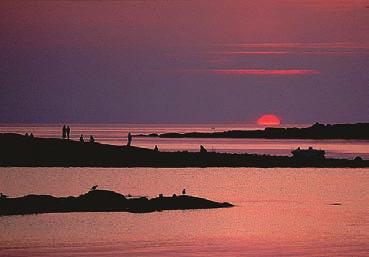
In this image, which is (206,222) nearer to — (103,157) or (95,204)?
(95,204)

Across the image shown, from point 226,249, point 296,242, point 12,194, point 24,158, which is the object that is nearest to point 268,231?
point 296,242

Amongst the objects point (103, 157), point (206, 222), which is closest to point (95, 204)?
point (206, 222)

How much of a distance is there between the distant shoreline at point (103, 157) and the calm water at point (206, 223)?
67.2 inches

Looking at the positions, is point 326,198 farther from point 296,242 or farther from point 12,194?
point 296,242

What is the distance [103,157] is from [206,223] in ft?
128

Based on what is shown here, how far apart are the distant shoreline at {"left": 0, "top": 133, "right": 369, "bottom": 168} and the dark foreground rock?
2952 centimetres

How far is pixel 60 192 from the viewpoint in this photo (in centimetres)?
6675

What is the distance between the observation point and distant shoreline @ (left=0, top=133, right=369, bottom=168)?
85.8m

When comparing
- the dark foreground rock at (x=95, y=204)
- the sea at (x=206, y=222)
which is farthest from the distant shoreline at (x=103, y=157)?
the dark foreground rock at (x=95, y=204)

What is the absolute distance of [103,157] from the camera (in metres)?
89.9

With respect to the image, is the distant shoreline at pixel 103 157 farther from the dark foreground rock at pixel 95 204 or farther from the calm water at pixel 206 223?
the dark foreground rock at pixel 95 204

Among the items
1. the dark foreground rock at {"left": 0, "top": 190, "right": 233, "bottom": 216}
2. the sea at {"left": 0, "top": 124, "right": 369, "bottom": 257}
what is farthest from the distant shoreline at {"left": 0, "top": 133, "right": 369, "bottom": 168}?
the dark foreground rock at {"left": 0, "top": 190, "right": 233, "bottom": 216}

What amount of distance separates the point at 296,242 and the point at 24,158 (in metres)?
42.9

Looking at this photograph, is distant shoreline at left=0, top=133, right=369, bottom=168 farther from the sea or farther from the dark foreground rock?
the dark foreground rock
